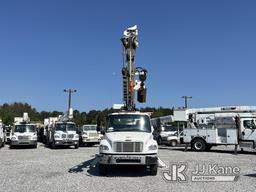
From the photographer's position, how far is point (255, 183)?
40.4ft

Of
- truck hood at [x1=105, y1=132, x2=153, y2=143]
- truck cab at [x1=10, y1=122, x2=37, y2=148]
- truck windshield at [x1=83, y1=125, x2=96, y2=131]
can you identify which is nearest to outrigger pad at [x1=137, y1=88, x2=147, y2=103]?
truck hood at [x1=105, y1=132, x2=153, y2=143]

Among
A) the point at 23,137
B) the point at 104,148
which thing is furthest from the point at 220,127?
the point at 104,148

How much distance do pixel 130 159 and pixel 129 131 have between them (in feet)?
4.35

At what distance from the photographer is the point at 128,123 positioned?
588 inches

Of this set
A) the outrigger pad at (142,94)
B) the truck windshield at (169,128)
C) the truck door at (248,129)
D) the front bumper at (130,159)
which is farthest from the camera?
the truck windshield at (169,128)

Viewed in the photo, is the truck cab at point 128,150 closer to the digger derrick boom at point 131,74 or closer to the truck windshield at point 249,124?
the digger derrick boom at point 131,74

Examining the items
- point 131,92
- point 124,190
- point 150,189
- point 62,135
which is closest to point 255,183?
point 150,189

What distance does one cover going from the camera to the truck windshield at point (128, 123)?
1482cm

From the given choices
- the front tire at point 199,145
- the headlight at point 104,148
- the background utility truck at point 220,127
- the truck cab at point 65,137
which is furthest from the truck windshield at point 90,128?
the headlight at point 104,148

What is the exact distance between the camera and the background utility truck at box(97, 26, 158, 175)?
1362 cm

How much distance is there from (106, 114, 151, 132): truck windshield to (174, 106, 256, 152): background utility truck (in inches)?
508

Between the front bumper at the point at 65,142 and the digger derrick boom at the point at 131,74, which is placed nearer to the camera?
the digger derrick boom at the point at 131,74

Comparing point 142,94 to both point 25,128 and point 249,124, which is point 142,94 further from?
point 25,128

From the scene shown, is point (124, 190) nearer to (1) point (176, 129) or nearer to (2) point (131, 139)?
(2) point (131, 139)
